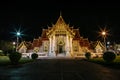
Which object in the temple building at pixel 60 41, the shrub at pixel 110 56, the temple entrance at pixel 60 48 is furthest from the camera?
the temple entrance at pixel 60 48

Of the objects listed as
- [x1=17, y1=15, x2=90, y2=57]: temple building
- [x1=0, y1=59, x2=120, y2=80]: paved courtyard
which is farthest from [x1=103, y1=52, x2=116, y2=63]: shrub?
[x1=17, y1=15, x2=90, y2=57]: temple building

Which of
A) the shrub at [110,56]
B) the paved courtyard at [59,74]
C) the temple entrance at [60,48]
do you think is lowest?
the paved courtyard at [59,74]

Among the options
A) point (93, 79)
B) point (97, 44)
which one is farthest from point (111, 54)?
point (97, 44)

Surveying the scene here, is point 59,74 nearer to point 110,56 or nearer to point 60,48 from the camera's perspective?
point 110,56

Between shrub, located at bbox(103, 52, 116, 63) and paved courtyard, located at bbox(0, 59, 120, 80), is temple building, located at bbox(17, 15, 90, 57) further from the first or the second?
paved courtyard, located at bbox(0, 59, 120, 80)

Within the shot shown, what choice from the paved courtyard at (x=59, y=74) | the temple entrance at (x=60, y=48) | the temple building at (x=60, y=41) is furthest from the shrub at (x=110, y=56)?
the temple entrance at (x=60, y=48)

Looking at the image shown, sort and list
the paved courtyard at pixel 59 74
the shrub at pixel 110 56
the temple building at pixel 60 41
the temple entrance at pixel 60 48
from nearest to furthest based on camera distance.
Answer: the paved courtyard at pixel 59 74, the shrub at pixel 110 56, the temple building at pixel 60 41, the temple entrance at pixel 60 48

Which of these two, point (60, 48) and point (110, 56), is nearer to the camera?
point (110, 56)

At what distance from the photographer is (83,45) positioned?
65750 mm

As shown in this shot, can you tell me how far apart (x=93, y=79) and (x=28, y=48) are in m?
57.6

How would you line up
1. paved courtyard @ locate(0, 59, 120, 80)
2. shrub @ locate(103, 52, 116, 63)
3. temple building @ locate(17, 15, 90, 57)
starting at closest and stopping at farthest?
paved courtyard @ locate(0, 59, 120, 80) → shrub @ locate(103, 52, 116, 63) → temple building @ locate(17, 15, 90, 57)

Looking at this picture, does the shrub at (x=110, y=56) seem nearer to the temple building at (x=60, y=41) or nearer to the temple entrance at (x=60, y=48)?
the temple building at (x=60, y=41)

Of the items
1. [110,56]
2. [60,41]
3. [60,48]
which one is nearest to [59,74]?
[110,56]

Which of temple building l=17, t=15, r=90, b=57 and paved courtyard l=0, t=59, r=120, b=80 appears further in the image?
temple building l=17, t=15, r=90, b=57
